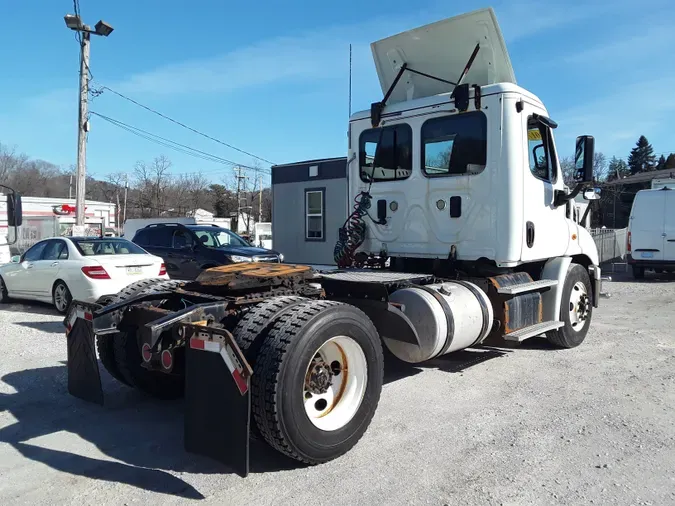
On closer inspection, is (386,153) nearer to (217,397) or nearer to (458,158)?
(458,158)

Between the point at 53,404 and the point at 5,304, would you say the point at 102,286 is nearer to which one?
the point at 5,304

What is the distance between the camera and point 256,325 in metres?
3.77

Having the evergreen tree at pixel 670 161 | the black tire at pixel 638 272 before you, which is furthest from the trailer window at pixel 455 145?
the evergreen tree at pixel 670 161

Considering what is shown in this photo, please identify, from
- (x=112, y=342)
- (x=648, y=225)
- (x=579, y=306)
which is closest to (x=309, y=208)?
(x=648, y=225)

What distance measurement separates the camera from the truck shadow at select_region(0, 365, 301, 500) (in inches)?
145

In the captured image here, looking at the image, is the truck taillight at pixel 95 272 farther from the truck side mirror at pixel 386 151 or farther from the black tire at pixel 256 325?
the black tire at pixel 256 325

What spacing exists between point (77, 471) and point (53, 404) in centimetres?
159

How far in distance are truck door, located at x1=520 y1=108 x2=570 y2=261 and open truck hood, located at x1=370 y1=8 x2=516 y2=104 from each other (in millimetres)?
668

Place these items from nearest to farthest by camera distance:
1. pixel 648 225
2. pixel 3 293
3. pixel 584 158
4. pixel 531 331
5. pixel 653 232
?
1. pixel 531 331
2. pixel 584 158
3. pixel 3 293
4. pixel 653 232
5. pixel 648 225

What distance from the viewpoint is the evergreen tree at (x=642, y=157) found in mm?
68812

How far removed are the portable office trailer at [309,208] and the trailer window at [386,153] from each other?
390 inches

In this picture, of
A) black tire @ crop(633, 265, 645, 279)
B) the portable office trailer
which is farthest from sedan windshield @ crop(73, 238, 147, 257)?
black tire @ crop(633, 265, 645, 279)

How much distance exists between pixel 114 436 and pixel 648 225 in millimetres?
16281

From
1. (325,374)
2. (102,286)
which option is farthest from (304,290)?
(102,286)
